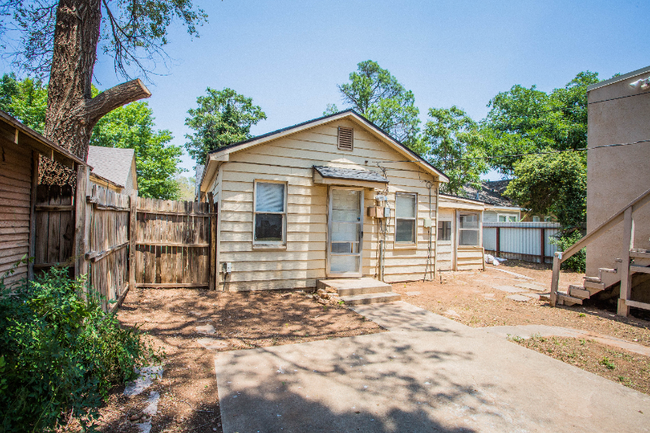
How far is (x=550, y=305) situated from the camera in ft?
23.2

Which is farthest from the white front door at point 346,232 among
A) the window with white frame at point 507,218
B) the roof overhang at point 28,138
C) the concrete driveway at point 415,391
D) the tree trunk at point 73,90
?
the window with white frame at point 507,218

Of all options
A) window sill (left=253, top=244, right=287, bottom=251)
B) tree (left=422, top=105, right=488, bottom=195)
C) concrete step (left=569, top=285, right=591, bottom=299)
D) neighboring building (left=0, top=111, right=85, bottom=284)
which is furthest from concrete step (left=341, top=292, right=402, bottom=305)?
tree (left=422, top=105, right=488, bottom=195)

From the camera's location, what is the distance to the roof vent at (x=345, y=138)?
8438 mm

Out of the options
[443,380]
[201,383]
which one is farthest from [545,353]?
[201,383]

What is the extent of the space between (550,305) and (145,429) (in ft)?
25.4

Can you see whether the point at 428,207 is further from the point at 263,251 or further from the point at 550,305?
the point at 263,251

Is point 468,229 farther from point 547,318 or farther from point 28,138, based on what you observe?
point 28,138

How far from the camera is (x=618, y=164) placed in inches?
281

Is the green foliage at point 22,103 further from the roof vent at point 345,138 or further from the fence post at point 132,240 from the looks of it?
the roof vent at point 345,138

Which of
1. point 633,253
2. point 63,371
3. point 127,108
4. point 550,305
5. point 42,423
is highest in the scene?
point 127,108

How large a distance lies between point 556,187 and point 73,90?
640 inches

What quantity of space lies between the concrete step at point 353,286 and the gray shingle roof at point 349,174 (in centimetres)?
245

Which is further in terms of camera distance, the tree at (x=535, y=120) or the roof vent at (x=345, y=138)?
the tree at (x=535, y=120)

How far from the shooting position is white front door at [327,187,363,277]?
8.20m
